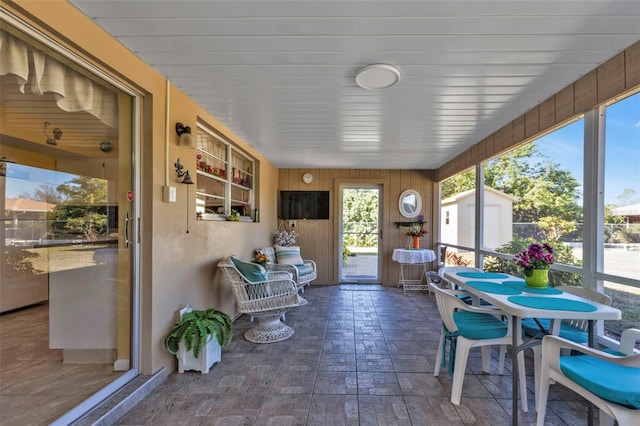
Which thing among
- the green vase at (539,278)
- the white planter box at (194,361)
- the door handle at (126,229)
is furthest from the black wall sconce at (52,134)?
the green vase at (539,278)

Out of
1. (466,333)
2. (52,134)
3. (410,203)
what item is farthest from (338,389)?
(410,203)

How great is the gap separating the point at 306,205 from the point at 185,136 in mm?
3305

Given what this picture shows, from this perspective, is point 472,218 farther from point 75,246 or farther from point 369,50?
point 75,246

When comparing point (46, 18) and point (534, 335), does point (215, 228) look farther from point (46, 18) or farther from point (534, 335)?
point (534, 335)

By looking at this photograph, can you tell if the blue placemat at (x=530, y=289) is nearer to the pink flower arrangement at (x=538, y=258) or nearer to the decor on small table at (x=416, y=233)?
the pink flower arrangement at (x=538, y=258)

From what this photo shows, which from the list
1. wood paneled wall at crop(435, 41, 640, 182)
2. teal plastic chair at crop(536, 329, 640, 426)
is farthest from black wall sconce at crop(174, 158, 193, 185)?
wood paneled wall at crop(435, 41, 640, 182)

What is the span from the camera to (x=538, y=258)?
6.71 feet

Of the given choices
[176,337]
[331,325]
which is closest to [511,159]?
[331,325]

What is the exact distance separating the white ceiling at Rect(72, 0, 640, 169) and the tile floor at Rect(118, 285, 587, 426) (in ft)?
7.38

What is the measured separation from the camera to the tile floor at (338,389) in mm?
1713

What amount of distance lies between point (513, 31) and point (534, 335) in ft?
6.51

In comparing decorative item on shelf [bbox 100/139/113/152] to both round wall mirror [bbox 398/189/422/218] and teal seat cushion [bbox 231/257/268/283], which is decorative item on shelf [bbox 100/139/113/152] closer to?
teal seat cushion [bbox 231/257/268/283]

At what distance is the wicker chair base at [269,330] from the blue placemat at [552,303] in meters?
2.08

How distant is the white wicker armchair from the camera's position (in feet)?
8.89
